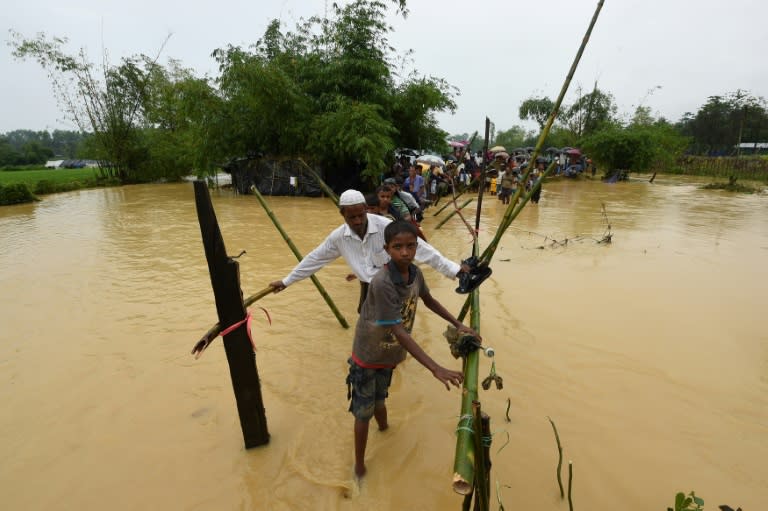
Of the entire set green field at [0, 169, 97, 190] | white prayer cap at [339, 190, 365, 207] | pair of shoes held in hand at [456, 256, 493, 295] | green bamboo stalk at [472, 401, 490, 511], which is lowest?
green bamboo stalk at [472, 401, 490, 511]

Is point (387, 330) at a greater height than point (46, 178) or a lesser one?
lesser

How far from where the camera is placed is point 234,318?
2.01 m

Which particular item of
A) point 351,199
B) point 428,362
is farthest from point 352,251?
point 428,362

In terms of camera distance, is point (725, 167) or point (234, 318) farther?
point (725, 167)

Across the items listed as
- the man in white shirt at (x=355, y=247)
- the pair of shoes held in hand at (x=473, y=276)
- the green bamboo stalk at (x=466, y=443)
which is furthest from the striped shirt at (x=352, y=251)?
the green bamboo stalk at (x=466, y=443)

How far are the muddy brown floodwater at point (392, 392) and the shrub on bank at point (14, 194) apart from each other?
1027 centimetres

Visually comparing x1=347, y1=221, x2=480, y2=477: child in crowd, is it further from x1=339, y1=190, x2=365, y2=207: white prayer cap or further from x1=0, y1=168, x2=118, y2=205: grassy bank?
x1=0, y1=168, x2=118, y2=205: grassy bank

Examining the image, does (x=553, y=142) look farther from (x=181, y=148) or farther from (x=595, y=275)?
(x=595, y=275)

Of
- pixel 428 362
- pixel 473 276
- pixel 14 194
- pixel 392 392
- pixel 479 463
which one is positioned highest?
pixel 14 194

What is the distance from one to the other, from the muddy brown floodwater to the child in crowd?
45cm

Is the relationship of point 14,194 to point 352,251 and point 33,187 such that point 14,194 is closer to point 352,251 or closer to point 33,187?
point 33,187

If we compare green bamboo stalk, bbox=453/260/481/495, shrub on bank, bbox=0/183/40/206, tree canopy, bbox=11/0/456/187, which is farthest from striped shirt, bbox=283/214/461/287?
shrub on bank, bbox=0/183/40/206

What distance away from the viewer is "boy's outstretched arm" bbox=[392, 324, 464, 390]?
58.6 inches

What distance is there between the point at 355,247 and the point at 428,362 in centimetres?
128
